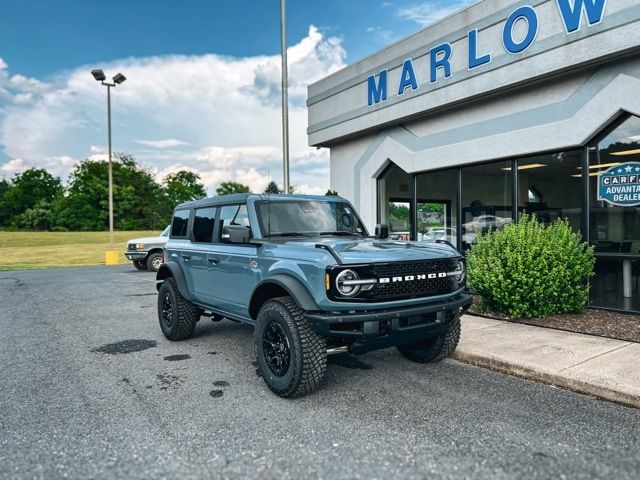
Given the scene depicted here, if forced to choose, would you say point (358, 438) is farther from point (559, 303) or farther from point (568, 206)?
point (568, 206)

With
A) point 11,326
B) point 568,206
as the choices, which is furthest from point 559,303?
point 11,326

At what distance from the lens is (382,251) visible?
4.28m

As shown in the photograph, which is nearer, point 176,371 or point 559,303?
point 176,371

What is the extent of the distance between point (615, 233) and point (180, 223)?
22.4 ft

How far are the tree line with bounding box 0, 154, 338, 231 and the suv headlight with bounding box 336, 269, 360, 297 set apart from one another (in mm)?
68807

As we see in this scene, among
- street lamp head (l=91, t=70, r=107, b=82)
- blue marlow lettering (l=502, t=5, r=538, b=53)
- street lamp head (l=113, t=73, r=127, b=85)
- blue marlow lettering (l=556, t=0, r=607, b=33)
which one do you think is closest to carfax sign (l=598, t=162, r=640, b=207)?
blue marlow lettering (l=556, t=0, r=607, b=33)

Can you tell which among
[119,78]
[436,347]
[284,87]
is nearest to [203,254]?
[436,347]

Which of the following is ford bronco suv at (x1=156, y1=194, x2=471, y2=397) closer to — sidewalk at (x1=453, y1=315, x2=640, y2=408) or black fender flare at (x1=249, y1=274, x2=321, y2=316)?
black fender flare at (x1=249, y1=274, x2=321, y2=316)

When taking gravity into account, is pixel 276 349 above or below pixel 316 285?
below

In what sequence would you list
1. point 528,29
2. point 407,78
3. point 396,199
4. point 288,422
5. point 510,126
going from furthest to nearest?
point 396,199
point 407,78
point 510,126
point 528,29
point 288,422

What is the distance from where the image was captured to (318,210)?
5.54 meters

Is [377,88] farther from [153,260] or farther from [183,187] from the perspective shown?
[183,187]

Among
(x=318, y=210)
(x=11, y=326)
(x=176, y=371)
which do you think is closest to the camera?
(x=176, y=371)

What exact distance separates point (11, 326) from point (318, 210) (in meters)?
5.91
